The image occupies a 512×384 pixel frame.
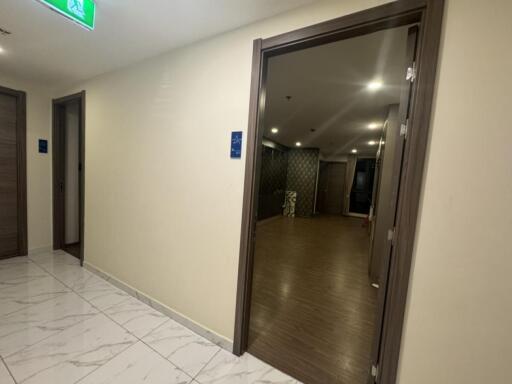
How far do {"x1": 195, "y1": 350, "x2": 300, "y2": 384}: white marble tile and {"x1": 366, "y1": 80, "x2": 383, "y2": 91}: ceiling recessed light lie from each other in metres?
2.93

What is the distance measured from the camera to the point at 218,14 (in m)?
1.49

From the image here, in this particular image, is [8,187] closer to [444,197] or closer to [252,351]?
[252,351]

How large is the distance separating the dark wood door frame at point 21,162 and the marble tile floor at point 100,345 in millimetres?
942

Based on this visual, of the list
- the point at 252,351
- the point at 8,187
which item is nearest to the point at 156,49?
the point at 252,351

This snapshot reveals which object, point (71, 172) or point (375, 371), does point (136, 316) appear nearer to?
point (375, 371)

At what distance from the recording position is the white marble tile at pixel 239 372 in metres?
1.48

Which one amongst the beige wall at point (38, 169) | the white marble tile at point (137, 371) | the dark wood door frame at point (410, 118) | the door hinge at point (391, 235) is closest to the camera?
the dark wood door frame at point (410, 118)

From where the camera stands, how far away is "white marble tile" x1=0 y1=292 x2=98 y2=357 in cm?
168

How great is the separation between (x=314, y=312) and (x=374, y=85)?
265cm

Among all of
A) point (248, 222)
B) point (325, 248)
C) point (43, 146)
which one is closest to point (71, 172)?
point (43, 146)

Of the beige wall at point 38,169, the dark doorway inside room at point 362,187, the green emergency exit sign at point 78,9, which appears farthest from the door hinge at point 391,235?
the dark doorway inside room at point 362,187

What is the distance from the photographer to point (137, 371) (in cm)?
150

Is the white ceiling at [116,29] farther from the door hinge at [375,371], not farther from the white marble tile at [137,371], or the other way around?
the white marble tile at [137,371]

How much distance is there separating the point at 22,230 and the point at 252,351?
374cm
